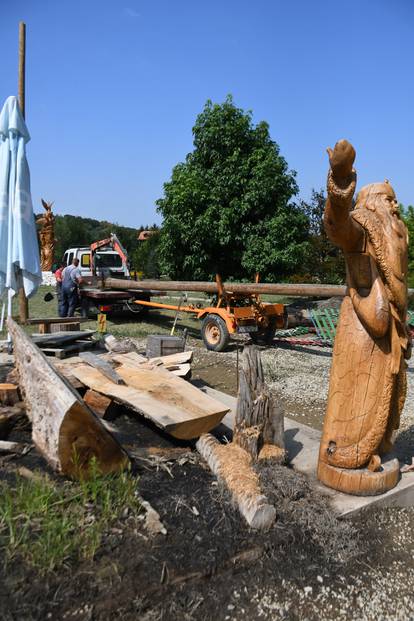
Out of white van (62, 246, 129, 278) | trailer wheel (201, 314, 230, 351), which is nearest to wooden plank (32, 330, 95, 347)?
trailer wheel (201, 314, 230, 351)

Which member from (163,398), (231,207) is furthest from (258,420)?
(231,207)

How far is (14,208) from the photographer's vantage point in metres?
5.63

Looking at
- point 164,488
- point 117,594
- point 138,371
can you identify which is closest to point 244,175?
point 138,371

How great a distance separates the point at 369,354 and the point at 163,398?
6.02 ft

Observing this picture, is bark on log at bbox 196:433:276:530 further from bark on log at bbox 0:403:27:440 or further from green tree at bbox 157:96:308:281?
green tree at bbox 157:96:308:281

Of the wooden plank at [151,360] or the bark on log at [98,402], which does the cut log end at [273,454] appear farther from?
the wooden plank at [151,360]

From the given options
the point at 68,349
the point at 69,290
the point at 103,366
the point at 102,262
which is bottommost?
the point at 68,349

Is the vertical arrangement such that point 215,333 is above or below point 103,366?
below

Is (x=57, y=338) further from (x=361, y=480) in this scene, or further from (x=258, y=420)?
(x=361, y=480)

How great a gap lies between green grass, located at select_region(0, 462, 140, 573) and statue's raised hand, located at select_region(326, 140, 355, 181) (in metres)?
2.16

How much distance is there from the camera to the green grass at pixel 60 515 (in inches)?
88.9

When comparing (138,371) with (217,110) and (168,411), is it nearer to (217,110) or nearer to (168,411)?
(168,411)

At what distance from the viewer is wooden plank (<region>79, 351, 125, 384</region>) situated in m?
4.47

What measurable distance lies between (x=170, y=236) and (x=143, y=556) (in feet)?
39.5
